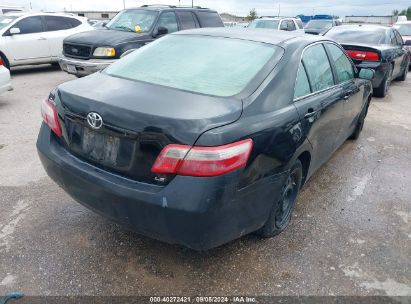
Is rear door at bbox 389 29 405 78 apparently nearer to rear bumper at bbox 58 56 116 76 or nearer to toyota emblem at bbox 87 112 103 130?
rear bumper at bbox 58 56 116 76

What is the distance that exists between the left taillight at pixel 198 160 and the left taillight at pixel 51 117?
0.97 m

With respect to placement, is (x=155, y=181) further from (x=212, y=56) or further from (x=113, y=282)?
(x=212, y=56)

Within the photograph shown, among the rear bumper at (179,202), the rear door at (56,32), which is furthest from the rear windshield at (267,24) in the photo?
the rear bumper at (179,202)

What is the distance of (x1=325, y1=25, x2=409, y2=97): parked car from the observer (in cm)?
752

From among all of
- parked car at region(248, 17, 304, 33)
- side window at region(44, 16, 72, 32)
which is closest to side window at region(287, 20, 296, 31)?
parked car at region(248, 17, 304, 33)

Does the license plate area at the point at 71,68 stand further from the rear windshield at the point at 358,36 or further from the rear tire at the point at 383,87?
the rear tire at the point at 383,87

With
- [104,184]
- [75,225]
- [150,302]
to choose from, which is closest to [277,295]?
[150,302]

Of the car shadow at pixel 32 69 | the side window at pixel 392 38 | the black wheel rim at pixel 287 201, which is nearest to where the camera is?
the black wheel rim at pixel 287 201

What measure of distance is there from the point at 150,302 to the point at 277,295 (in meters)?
0.84

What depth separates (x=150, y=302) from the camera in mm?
2354

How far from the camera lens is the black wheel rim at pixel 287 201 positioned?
9.89 feet

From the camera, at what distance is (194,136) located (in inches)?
81.0

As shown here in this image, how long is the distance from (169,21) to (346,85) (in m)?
5.73

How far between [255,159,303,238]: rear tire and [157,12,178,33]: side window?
6.35 m
